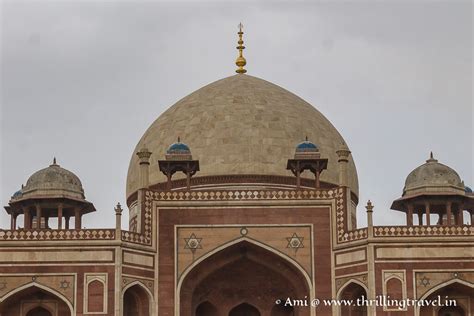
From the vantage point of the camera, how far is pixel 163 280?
28109mm

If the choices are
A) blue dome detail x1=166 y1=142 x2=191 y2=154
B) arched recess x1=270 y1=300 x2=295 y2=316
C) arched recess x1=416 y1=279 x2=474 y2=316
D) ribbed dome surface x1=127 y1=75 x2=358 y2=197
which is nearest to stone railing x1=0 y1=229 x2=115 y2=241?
blue dome detail x1=166 y1=142 x2=191 y2=154

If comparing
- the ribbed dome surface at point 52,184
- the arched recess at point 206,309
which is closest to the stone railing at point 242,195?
the ribbed dome surface at point 52,184

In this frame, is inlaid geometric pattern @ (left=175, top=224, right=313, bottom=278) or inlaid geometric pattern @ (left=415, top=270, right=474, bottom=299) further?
inlaid geometric pattern @ (left=175, top=224, right=313, bottom=278)

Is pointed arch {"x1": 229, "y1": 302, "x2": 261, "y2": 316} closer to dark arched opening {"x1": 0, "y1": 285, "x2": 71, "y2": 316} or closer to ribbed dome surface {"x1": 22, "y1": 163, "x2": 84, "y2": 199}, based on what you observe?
dark arched opening {"x1": 0, "y1": 285, "x2": 71, "y2": 316}

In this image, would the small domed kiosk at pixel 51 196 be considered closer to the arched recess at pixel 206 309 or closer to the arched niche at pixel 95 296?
the arched niche at pixel 95 296

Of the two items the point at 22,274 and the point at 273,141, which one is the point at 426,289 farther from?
the point at 22,274

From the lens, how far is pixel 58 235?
27.7 meters

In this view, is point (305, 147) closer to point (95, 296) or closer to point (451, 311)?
point (451, 311)

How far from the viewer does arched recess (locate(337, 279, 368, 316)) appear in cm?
2784

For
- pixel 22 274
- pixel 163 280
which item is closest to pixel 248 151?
pixel 163 280

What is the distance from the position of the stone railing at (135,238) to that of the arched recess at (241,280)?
1.16 m

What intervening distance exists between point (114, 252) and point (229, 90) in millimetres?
7403

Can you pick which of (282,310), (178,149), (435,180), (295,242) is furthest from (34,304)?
(435,180)

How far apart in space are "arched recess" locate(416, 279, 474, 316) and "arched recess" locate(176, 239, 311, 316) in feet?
8.73
